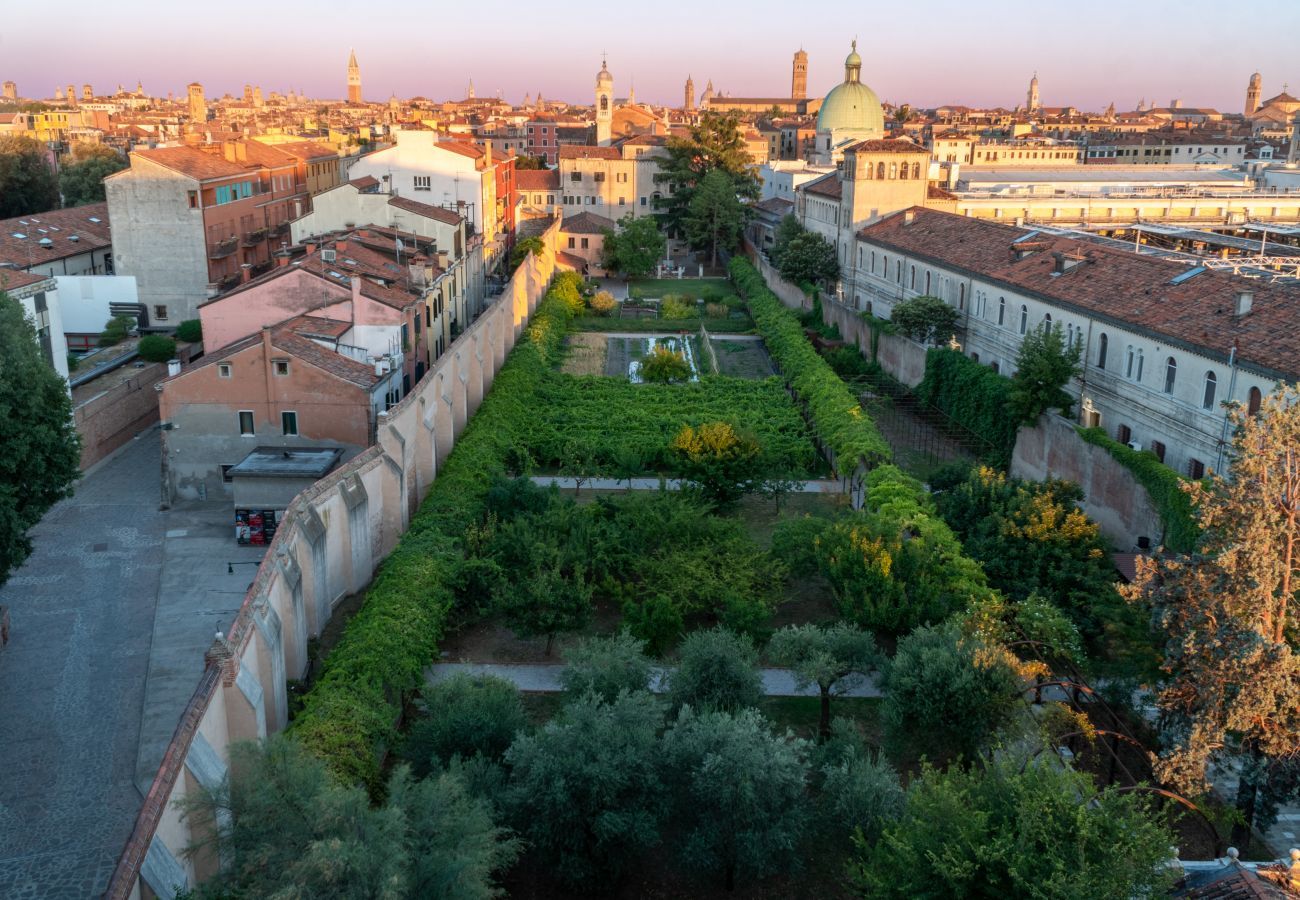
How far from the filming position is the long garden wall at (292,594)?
13.6 metres

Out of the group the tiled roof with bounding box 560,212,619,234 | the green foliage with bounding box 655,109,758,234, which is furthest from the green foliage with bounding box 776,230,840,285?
the green foliage with bounding box 655,109,758,234

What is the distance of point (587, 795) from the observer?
54.0 feet

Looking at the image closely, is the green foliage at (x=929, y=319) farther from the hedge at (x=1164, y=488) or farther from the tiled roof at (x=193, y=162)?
the tiled roof at (x=193, y=162)

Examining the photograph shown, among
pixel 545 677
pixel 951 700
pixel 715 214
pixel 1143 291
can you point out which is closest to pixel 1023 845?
pixel 951 700

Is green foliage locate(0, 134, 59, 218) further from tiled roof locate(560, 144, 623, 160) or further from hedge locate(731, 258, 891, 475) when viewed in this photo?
hedge locate(731, 258, 891, 475)

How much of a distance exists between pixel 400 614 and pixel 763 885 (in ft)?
31.0

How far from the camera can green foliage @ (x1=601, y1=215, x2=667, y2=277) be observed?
78938mm

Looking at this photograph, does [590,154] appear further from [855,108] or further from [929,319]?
[929,319]

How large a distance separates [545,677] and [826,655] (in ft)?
22.8

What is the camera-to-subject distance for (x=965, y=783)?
46.8 ft

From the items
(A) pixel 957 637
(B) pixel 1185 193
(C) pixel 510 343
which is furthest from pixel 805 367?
(B) pixel 1185 193

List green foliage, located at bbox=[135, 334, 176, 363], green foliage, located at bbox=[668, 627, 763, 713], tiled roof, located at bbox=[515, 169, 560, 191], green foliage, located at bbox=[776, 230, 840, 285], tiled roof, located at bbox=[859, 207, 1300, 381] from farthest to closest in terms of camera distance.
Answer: tiled roof, located at bbox=[515, 169, 560, 191], green foliage, located at bbox=[776, 230, 840, 285], green foliage, located at bbox=[135, 334, 176, 363], tiled roof, located at bbox=[859, 207, 1300, 381], green foliage, located at bbox=[668, 627, 763, 713]

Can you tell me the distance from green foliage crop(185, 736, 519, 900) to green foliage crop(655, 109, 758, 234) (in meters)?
78.5

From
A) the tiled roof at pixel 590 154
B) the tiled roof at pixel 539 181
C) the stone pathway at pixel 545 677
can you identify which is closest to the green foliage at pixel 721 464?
the stone pathway at pixel 545 677
